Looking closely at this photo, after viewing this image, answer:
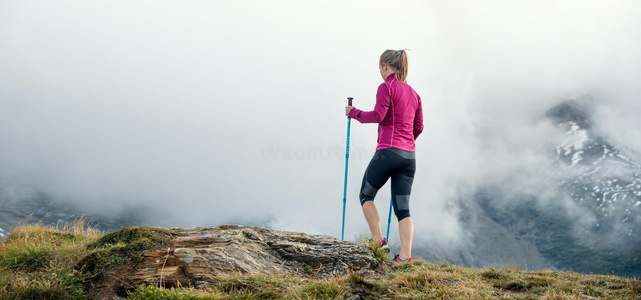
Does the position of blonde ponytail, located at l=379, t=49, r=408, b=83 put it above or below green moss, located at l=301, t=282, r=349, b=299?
above

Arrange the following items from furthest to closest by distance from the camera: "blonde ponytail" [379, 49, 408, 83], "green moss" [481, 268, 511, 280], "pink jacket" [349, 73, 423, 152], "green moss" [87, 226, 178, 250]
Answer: "blonde ponytail" [379, 49, 408, 83] < "pink jacket" [349, 73, 423, 152] < "green moss" [481, 268, 511, 280] < "green moss" [87, 226, 178, 250]

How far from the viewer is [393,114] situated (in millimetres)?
9922

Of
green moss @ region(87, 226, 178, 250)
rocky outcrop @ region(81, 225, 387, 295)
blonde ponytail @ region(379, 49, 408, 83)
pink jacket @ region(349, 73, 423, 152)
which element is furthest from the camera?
blonde ponytail @ region(379, 49, 408, 83)

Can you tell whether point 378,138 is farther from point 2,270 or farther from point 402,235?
point 2,270

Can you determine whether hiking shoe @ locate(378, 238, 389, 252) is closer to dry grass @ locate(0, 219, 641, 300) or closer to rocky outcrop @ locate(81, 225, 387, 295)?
rocky outcrop @ locate(81, 225, 387, 295)

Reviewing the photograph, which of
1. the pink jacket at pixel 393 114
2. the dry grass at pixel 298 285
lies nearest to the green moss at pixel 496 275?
the dry grass at pixel 298 285

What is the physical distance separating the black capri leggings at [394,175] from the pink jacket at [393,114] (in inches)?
6.5

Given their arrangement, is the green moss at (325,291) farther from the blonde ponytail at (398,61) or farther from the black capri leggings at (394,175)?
the blonde ponytail at (398,61)

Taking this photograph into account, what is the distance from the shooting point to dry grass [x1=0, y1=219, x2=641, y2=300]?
693 centimetres

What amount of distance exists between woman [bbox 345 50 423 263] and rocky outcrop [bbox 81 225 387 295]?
39.5 inches

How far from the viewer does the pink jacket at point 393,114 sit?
981 cm

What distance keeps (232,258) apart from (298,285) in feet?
4.85

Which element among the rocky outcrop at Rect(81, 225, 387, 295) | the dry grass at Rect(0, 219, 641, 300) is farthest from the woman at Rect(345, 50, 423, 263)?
the dry grass at Rect(0, 219, 641, 300)

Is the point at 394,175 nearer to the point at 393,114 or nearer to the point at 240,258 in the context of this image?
the point at 393,114
